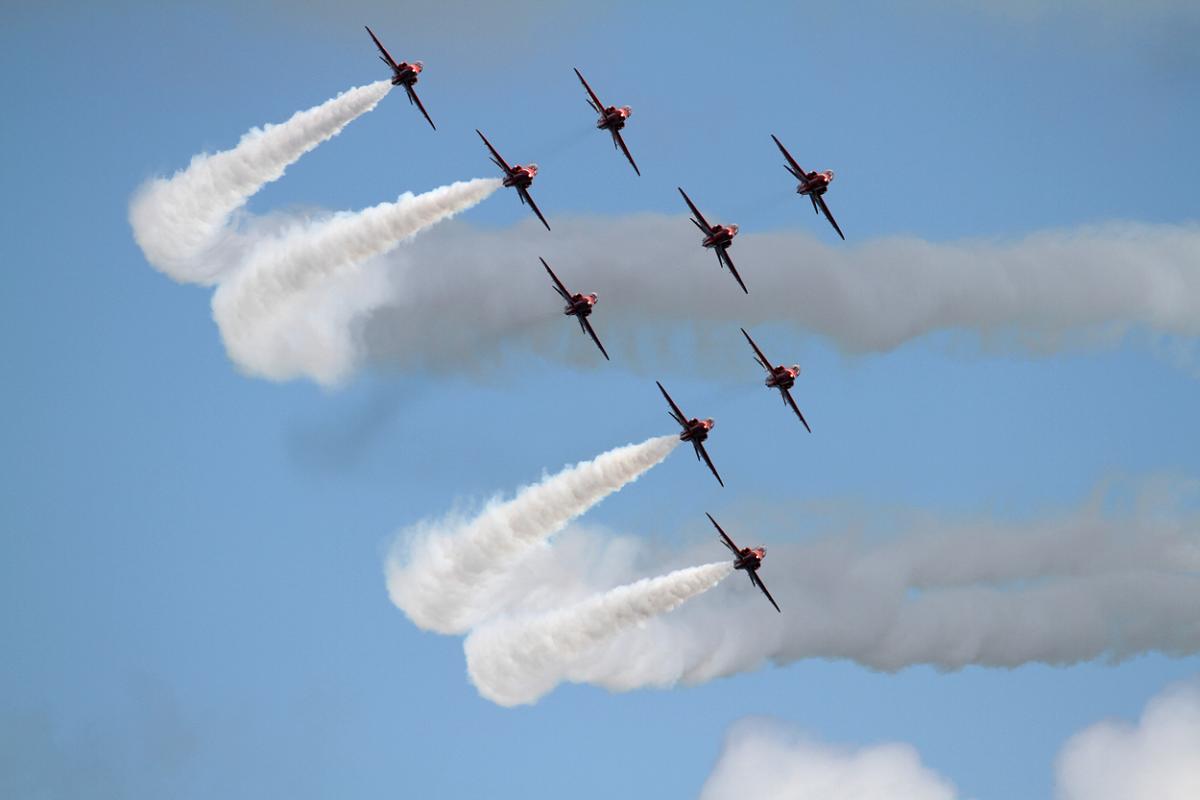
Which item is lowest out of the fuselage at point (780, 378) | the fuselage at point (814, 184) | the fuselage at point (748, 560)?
Answer: the fuselage at point (748, 560)

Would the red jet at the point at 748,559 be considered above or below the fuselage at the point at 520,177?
below

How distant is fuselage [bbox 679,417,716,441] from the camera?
86.8 meters

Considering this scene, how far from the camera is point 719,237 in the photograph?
8906 centimetres

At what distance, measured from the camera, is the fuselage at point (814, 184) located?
89.1 meters

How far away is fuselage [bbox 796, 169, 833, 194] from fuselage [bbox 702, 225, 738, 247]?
2.77 m

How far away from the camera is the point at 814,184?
89125 mm

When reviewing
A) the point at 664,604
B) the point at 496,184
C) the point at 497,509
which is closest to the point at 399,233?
the point at 496,184

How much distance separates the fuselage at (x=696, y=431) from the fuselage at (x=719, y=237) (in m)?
6.34

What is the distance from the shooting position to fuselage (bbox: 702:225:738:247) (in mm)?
89000

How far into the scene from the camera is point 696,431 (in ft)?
285

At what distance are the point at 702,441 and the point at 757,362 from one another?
4.41 m

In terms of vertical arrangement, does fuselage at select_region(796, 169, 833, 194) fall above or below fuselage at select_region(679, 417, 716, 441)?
above

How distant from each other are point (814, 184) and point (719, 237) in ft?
12.0

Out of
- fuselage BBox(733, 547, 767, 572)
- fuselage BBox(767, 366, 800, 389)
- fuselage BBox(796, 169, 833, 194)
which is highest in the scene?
fuselage BBox(796, 169, 833, 194)
